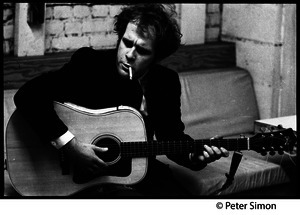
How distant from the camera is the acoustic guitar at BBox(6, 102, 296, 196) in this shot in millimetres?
2416

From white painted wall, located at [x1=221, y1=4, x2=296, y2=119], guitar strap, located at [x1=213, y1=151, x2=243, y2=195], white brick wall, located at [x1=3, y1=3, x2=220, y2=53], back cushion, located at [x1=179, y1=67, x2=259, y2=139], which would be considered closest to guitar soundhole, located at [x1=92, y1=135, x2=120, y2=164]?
guitar strap, located at [x1=213, y1=151, x2=243, y2=195]

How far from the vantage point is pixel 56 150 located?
2.43m

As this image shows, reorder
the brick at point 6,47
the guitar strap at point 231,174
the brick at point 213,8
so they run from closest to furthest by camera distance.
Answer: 1. the guitar strap at point 231,174
2. the brick at point 6,47
3. the brick at point 213,8

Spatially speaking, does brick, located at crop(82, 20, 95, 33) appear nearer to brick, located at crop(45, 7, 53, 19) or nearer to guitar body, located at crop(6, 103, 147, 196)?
brick, located at crop(45, 7, 53, 19)

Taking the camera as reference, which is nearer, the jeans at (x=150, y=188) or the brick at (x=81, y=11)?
the jeans at (x=150, y=188)

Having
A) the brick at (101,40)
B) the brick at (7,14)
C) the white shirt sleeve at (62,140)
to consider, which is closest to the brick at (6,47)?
the brick at (7,14)

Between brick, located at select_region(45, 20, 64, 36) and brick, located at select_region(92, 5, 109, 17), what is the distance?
0.21 m

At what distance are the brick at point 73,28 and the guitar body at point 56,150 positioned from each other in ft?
2.62

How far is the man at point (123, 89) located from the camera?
241cm

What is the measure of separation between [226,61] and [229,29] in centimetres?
23

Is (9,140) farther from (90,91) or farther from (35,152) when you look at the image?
(90,91)

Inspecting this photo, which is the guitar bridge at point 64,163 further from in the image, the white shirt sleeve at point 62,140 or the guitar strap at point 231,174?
the guitar strap at point 231,174
